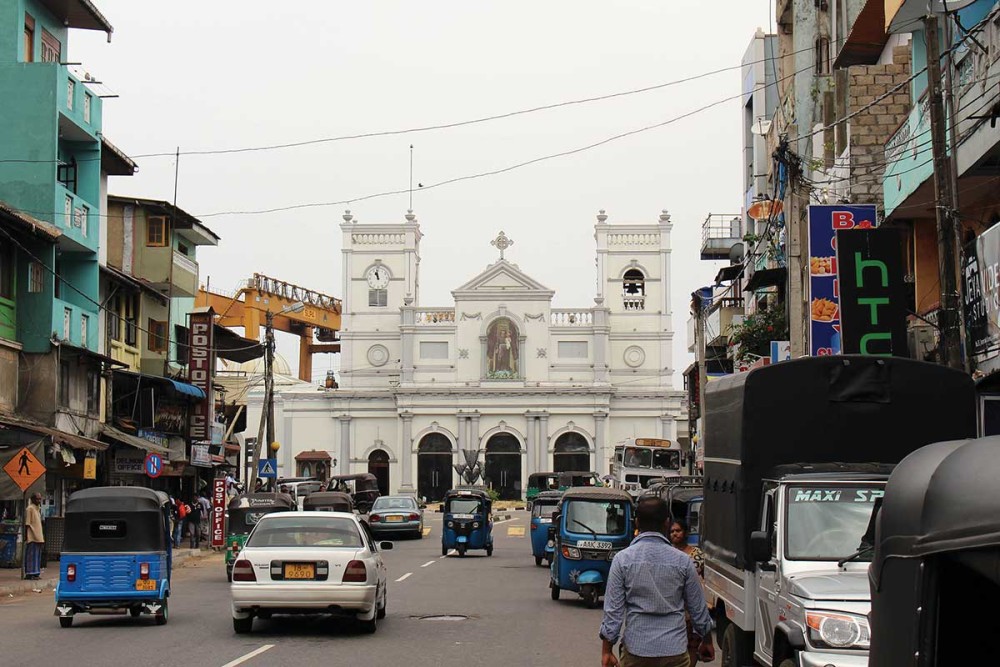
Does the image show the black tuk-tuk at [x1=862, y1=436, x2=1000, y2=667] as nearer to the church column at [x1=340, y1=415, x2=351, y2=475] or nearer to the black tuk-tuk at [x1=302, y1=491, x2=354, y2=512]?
the black tuk-tuk at [x1=302, y1=491, x2=354, y2=512]

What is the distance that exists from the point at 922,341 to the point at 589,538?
716 cm

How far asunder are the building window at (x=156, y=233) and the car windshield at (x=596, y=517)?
78.9 feet

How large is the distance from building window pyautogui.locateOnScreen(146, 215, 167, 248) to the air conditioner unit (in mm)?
25508

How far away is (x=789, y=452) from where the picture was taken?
1184 centimetres

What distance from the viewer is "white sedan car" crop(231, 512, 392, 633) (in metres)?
15.3

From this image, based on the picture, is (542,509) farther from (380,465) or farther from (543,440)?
(380,465)

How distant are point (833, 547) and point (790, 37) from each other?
28832 mm

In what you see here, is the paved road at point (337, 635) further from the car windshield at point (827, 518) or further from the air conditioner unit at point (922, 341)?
the air conditioner unit at point (922, 341)

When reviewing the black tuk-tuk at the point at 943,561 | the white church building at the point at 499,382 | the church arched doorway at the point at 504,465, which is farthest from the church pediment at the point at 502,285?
the black tuk-tuk at the point at 943,561

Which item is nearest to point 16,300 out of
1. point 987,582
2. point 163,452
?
point 163,452

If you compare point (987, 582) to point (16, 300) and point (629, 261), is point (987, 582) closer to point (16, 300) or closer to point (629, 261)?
point (16, 300)

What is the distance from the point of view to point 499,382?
89.4m

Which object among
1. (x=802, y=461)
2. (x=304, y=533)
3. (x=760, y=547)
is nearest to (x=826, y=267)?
(x=304, y=533)

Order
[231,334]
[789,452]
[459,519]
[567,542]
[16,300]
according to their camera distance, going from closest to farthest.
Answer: [789,452], [567,542], [16,300], [459,519], [231,334]
